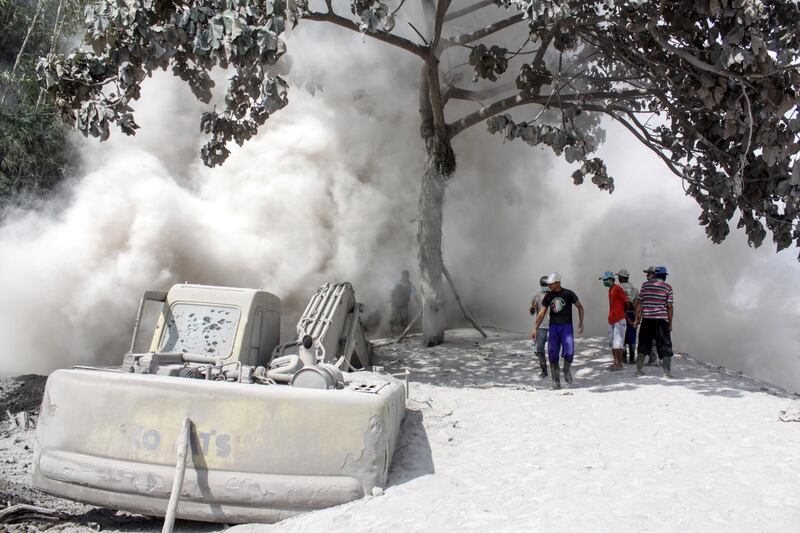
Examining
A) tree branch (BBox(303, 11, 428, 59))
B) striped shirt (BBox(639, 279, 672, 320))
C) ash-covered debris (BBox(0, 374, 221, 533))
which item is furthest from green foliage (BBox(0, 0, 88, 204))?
striped shirt (BBox(639, 279, 672, 320))

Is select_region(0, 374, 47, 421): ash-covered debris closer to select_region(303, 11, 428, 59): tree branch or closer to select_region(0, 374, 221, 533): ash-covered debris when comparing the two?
select_region(0, 374, 221, 533): ash-covered debris

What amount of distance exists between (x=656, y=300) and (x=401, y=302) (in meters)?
7.26

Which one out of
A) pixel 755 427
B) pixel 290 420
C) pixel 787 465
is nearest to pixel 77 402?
pixel 290 420

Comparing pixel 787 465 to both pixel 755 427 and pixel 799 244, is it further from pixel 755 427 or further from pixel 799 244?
pixel 799 244

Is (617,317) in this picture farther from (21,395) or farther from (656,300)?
(21,395)

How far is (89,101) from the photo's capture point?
889cm

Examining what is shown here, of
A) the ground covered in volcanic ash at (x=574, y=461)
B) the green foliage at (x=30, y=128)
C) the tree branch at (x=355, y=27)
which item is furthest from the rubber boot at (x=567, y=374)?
the green foliage at (x=30, y=128)

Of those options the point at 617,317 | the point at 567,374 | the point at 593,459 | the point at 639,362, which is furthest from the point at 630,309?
the point at 593,459

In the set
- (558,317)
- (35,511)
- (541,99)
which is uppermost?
(541,99)

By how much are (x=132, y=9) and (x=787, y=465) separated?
777 cm

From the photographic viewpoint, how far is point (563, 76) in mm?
11883

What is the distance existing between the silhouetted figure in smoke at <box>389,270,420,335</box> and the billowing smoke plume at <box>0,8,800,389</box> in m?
1.69

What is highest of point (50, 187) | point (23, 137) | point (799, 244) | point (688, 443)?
point (23, 137)

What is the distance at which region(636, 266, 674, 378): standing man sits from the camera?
31.9 ft
